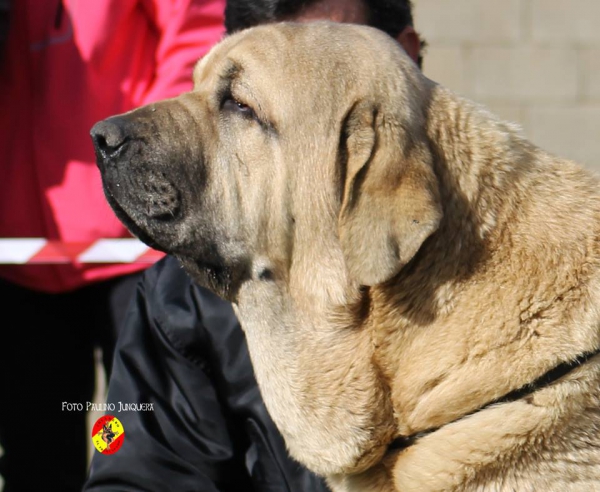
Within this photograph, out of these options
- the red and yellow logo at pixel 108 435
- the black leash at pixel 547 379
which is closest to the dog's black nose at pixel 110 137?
the red and yellow logo at pixel 108 435

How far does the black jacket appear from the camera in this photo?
2.53m

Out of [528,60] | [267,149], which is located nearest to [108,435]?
[267,149]

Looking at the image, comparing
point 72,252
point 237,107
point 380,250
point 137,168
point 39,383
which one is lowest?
point 39,383

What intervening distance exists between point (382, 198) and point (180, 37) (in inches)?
54.0

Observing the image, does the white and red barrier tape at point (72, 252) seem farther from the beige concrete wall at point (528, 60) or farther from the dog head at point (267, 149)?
the beige concrete wall at point (528, 60)

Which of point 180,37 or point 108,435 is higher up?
point 180,37

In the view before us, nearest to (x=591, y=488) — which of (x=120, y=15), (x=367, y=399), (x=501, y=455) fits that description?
(x=501, y=455)

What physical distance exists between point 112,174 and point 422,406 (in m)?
0.96

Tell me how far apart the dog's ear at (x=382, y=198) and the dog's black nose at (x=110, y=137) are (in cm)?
56

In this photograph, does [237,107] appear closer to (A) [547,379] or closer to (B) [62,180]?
(A) [547,379]

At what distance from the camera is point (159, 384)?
2.62m

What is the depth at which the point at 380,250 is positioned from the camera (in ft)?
6.73

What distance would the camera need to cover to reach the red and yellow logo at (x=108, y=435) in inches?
101

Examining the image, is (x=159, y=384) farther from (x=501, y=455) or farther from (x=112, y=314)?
(x=501, y=455)
